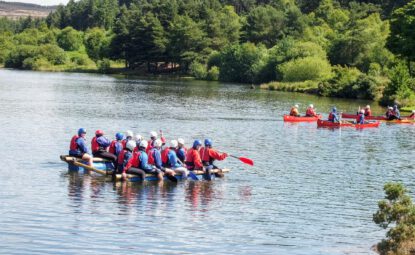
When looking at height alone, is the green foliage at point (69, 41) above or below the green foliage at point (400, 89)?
above

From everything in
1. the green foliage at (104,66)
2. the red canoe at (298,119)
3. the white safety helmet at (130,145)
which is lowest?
the red canoe at (298,119)

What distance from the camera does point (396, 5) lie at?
164750 millimetres

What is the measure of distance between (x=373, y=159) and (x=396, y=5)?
12749 centimetres

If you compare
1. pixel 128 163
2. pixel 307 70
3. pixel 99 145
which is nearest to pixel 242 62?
pixel 307 70

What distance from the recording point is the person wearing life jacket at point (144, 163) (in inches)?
1276

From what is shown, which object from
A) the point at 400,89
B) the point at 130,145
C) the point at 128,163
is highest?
the point at 400,89

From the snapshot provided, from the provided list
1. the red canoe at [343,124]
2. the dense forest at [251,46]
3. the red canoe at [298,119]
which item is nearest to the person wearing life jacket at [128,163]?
the red canoe at [343,124]

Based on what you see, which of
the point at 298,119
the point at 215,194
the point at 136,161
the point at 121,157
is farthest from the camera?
the point at 298,119

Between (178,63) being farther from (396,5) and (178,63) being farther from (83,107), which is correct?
(83,107)

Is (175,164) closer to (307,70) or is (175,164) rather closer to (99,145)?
(99,145)

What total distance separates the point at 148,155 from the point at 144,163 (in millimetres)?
817

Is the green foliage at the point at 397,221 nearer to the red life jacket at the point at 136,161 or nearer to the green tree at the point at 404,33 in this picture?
the red life jacket at the point at 136,161

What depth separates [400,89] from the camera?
86.2 meters

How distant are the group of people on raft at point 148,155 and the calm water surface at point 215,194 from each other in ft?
2.48
